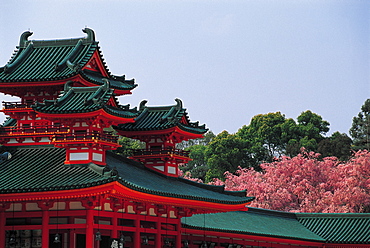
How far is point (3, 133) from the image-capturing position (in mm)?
32750

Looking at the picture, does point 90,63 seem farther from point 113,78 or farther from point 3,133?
point 3,133

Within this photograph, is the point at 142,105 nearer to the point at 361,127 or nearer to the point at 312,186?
the point at 312,186

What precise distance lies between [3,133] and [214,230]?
1134cm

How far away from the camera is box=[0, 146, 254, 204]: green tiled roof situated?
27406 mm

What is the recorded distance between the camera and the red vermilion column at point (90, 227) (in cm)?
2839

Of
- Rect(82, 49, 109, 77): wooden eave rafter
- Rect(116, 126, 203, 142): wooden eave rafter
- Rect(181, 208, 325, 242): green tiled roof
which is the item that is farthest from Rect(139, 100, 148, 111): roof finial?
Rect(181, 208, 325, 242): green tiled roof

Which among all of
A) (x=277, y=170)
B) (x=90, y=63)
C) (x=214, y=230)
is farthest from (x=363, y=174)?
(x=90, y=63)

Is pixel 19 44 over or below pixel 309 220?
over

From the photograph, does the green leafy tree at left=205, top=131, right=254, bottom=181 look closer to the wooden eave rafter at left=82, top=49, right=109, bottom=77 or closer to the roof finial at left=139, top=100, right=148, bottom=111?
the roof finial at left=139, top=100, right=148, bottom=111

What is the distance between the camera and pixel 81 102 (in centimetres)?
3067

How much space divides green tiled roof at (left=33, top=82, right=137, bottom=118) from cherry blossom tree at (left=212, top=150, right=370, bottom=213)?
36565 millimetres

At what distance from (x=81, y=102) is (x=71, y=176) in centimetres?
336

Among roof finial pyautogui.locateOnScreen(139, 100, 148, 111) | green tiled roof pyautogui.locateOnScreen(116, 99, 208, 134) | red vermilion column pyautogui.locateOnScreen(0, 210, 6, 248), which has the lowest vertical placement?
red vermilion column pyautogui.locateOnScreen(0, 210, 6, 248)

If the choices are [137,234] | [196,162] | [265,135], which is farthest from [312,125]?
[137,234]
